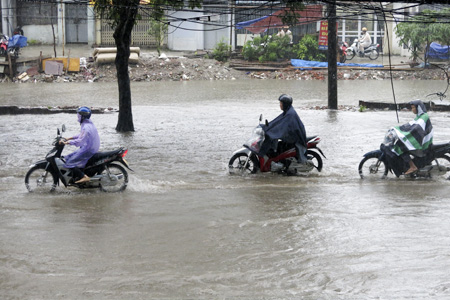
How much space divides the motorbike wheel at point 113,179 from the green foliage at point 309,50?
26447mm

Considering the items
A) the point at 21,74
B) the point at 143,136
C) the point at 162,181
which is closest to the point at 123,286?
the point at 162,181

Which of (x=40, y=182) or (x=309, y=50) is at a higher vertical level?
(x=309, y=50)

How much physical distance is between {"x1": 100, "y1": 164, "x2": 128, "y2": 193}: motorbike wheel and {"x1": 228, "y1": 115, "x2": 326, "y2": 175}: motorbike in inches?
86.0

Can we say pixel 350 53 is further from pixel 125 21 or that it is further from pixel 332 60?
pixel 125 21

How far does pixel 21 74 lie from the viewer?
94.8ft

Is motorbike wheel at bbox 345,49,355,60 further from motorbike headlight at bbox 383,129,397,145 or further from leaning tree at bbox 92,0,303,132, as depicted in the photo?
motorbike headlight at bbox 383,129,397,145

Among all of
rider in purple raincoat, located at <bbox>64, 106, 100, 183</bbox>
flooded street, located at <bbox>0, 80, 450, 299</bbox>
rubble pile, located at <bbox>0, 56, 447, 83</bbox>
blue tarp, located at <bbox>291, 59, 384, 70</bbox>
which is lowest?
flooded street, located at <bbox>0, 80, 450, 299</bbox>

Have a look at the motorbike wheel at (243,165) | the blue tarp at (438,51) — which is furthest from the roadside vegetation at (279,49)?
the motorbike wheel at (243,165)

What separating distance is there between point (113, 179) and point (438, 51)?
2996 centimetres

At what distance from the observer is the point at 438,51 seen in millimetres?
35094

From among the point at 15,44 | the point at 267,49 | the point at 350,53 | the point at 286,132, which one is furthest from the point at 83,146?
the point at 350,53

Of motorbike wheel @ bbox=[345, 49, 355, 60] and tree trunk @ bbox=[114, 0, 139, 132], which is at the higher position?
motorbike wheel @ bbox=[345, 49, 355, 60]

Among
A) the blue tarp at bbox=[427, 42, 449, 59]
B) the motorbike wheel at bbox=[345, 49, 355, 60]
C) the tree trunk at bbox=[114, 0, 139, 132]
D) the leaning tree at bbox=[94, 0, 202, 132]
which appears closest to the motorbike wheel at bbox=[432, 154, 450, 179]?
the leaning tree at bbox=[94, 0, 202, 132]

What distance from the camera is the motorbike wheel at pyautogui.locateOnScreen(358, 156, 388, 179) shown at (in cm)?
1059
